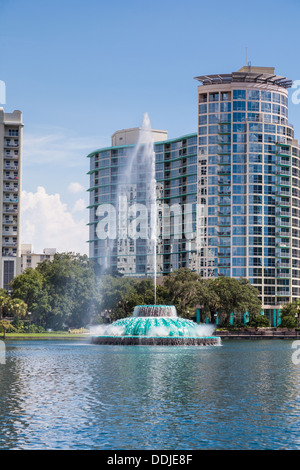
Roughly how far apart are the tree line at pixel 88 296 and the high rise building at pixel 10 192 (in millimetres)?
36716

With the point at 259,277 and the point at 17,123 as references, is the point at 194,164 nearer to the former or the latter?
the point at 259,277

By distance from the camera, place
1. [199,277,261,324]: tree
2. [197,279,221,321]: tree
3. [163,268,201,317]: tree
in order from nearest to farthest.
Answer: [163,268,201,317]: tree, [197,279,221,321]: tree, [199,277,261,324]: tree

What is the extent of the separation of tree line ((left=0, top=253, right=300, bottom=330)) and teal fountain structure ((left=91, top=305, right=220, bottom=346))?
3234cm

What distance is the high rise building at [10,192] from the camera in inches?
6821

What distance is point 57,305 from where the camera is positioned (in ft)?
412

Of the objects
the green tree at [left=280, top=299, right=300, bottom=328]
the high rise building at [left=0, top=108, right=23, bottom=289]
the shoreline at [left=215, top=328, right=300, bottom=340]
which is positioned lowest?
the shoreline at [left=215, top=328, right=300, bottom=340]

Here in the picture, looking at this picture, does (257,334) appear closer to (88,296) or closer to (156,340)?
(88,296)

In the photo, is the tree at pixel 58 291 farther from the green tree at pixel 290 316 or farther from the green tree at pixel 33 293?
the green tree at pixel 290 316

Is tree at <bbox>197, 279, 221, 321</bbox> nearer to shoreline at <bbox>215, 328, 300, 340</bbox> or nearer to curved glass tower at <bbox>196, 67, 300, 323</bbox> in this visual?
shoreline at <bbox>215, 328, 300, 340</bbox>

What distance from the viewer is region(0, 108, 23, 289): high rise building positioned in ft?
568

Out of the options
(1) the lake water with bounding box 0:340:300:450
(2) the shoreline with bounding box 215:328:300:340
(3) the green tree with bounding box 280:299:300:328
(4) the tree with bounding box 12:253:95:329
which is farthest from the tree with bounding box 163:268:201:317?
(1) the lake water with bounding box 0:340:300:450

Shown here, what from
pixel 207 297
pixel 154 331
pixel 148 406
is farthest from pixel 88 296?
pixel 148 406

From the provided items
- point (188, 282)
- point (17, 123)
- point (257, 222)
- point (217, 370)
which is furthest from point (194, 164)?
point (217, 370)

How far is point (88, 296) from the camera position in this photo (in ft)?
423
